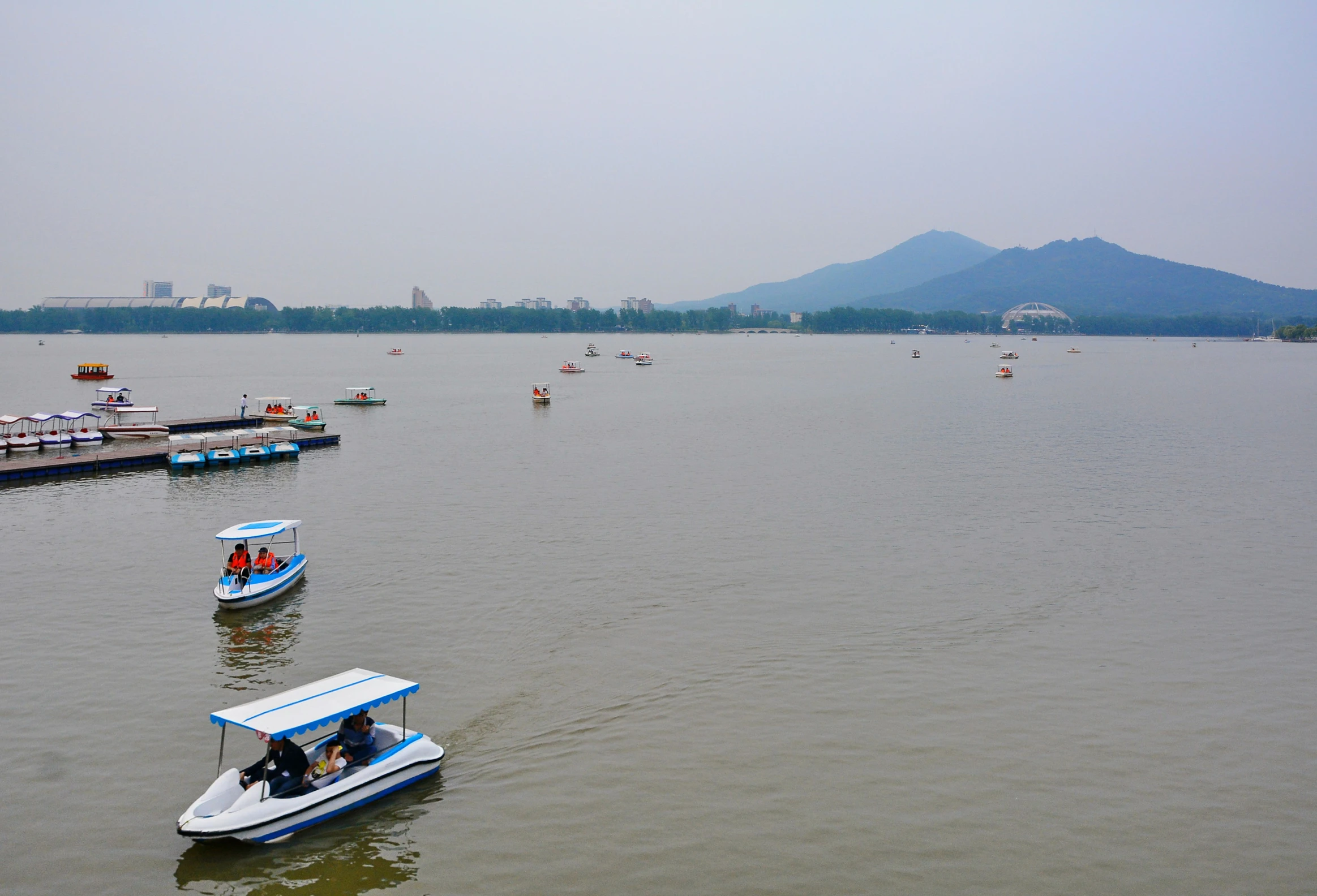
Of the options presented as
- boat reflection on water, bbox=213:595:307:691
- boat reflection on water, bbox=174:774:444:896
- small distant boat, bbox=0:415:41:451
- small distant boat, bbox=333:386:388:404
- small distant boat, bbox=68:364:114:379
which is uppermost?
small distant boat, bbox=68:364:114:379

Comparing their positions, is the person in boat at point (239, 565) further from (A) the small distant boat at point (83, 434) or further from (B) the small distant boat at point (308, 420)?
(B) the small distant boat at point (308, 420)

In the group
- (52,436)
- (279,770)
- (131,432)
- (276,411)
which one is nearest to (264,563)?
(279,770)

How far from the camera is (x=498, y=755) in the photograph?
66.4ft

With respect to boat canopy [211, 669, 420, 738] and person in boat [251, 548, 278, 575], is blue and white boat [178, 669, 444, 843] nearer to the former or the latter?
boat canopy [211, 669, 420, 738]

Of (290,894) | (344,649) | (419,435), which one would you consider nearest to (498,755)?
(290,894)

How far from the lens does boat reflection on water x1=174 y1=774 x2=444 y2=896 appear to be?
1574cm

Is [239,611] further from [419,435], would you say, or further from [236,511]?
[419,435]

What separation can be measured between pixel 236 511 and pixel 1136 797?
41.2m

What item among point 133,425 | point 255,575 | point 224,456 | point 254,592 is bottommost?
point 254,592

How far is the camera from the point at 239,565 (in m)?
30.1

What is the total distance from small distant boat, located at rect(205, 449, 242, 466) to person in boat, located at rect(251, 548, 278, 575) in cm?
3099

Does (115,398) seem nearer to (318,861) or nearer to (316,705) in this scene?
(316,705)

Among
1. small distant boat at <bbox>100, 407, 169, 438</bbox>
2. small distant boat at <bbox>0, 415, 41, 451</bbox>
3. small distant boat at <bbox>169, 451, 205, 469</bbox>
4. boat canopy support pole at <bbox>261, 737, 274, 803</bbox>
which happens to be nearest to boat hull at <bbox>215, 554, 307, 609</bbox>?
boat canopy support pole at <bbox>261, 737, 274, 803</bbox>

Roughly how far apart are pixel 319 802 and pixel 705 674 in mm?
10859
